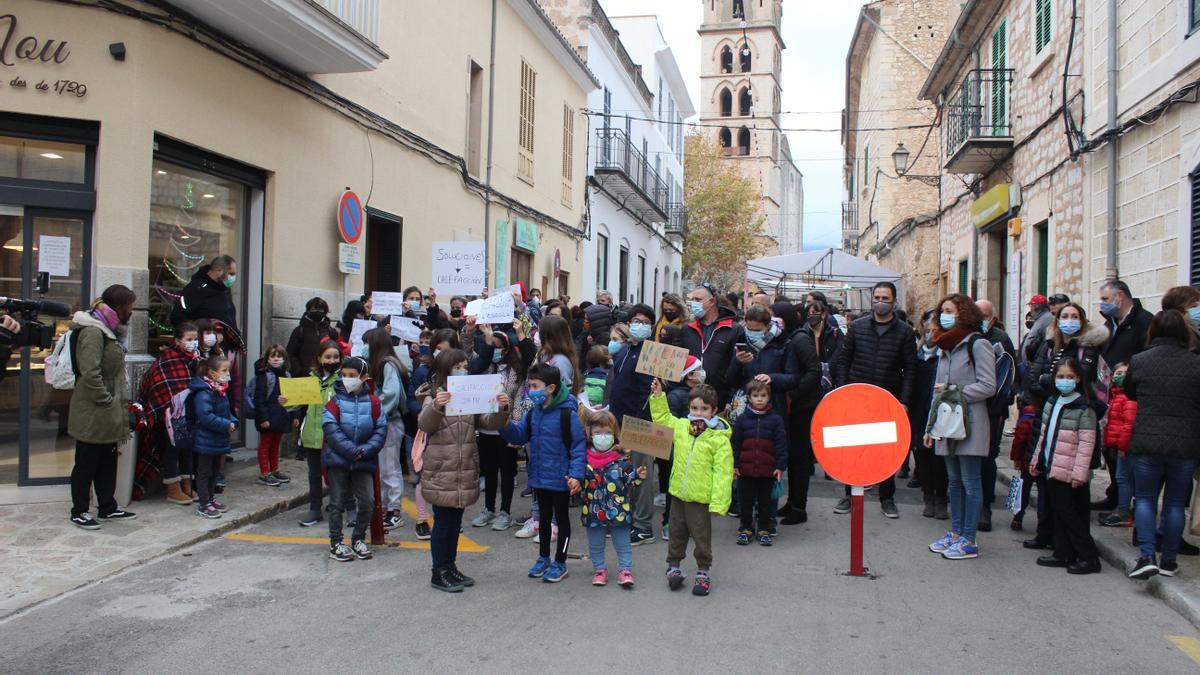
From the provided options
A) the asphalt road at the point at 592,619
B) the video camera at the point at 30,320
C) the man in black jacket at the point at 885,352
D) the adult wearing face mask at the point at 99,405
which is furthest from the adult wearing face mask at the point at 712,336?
the video camera at the point at 30,320

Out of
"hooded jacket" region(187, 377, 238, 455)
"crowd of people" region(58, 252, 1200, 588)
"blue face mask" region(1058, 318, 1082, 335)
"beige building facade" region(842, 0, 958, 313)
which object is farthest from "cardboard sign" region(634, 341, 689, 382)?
"beige building facade" region(842, 0, 958, 313)

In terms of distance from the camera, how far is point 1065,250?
13.0 metres

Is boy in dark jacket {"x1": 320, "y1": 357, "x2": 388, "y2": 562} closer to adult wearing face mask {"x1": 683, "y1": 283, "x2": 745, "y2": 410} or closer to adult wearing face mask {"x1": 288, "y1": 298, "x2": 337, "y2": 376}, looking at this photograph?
adult wearing face mask {"x1": 683, "y1": 283, "x2": 745, "y2": 410}

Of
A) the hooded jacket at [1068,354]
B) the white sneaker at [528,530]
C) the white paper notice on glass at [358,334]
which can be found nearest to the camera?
the white sneaker at [528,530]

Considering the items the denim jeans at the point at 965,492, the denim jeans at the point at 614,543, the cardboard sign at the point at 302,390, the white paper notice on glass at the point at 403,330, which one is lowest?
the denim jeans at the point at 614,543

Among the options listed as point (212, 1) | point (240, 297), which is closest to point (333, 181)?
point (240, 297)

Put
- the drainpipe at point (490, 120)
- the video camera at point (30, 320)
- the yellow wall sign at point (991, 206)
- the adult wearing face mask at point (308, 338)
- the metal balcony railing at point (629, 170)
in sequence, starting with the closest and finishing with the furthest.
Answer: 1. the video camera at point (30, 320)
2. the adult wearing face mask at point (308, 338)
3. the yellow wall sign at point (991, 206)
4. the drainpipe at point (490, 120)
5. the metal balcony railing at point (629, 170)

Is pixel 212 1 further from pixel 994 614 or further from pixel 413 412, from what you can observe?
pixel 994 614

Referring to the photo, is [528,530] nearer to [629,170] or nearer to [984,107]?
[984,107]

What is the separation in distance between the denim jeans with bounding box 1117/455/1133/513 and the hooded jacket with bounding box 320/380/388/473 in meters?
5.37

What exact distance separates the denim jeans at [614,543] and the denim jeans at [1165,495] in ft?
11.4

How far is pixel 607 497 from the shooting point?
19.3 ft

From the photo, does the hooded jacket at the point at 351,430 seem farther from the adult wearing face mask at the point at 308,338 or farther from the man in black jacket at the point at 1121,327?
the man in black jacket at the point at 1121,327

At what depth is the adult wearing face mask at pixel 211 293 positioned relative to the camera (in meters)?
8.41
